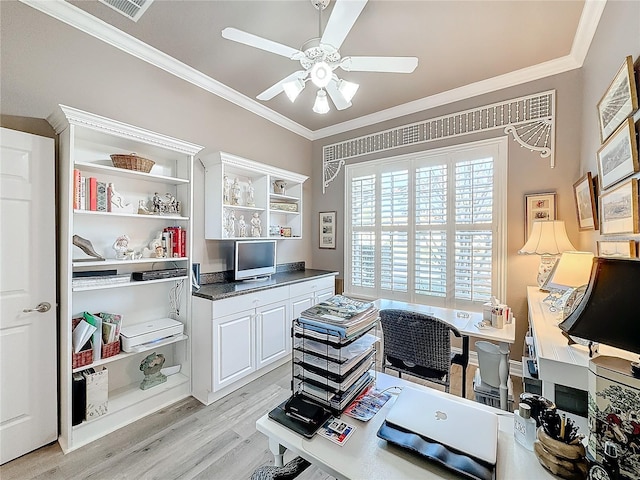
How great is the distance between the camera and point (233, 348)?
8.26ft

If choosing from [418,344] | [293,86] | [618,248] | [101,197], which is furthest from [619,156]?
[101,197]

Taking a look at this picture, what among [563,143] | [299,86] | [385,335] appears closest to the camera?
[299,86]

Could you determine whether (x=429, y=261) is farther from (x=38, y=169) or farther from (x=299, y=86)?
(x=38, y=169)

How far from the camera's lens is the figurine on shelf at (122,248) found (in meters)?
2.21

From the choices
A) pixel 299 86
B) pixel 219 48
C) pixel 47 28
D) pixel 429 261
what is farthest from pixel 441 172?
pixel 47 28

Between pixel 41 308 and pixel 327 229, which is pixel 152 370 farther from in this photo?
pixel 327 229

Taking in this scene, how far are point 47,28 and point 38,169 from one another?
106 centimetres

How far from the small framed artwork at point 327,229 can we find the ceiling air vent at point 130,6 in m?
2.92

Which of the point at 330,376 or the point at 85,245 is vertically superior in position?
the point at 85,245

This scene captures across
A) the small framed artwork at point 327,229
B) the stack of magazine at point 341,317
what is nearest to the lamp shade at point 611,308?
the stack of magazine at point 341,317

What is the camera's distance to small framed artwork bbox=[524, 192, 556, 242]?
267 cm

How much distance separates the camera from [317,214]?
4387 millimetres

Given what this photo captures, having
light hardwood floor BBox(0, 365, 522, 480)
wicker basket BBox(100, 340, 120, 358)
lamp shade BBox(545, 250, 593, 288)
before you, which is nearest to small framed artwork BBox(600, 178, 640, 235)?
lamp shade BBox(545, 250, 593, 288)

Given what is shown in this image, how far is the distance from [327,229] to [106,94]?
114 inches
